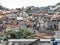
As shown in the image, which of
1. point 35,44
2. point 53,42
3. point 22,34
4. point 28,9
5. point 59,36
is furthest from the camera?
point 28,9

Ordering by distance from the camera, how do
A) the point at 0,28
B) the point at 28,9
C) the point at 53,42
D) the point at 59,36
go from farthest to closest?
the point at 28,9
the point at 0,28
the point at 59,36
the point at 53,42

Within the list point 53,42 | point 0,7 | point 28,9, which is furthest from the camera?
point 0,7

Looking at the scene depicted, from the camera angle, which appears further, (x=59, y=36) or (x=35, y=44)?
(x=59, y=36)

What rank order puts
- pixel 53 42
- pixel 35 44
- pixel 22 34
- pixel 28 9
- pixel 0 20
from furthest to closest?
pixel 28 9 < pixel 0 20 < pixel 22 34 < pixel 35 44 < pixel 53 42

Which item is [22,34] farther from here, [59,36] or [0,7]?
[0,7]

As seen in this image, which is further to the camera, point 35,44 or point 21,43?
point 21,43

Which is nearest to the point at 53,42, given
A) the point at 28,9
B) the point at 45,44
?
the point at 45,44

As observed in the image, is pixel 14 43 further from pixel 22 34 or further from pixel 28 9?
pixel 28 9

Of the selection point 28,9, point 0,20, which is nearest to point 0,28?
point 0,20

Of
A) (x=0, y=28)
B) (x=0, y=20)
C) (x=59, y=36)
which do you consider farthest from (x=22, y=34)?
(x=0, y=20)
